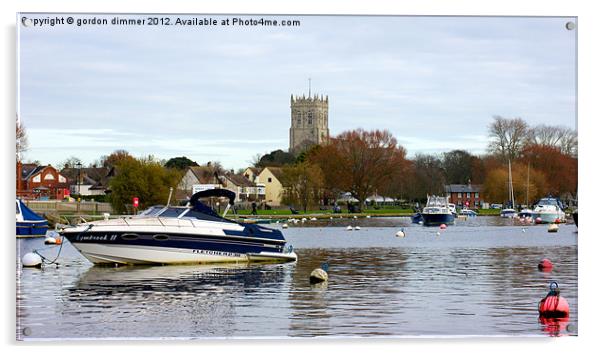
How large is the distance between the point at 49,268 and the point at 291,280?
8.54 m

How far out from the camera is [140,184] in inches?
2090

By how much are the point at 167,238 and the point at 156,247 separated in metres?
0.46

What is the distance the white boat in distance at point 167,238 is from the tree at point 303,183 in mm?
49960

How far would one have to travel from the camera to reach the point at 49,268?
97.9 feet

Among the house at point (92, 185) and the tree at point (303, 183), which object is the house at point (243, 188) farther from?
the house at point (92, 185)

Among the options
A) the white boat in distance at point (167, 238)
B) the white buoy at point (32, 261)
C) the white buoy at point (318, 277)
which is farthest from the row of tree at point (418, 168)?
the white buoy at point (32, 261)

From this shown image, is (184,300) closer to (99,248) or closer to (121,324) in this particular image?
(121,324)

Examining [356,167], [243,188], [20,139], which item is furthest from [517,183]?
[243,188]

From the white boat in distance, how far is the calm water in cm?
55

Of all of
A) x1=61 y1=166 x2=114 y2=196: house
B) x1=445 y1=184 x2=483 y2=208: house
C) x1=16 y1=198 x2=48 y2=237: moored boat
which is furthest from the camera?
x1=445 y1=184 x2=483 y2=208: house

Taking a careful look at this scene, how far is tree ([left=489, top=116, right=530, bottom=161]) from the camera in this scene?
850 inches

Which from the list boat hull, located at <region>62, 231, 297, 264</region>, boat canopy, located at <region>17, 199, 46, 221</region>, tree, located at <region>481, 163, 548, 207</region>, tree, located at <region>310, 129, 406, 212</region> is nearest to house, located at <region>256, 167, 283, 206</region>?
tree, located at <region>310, 129, 406, 212</region>

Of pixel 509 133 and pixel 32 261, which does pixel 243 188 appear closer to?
pixel 32 261

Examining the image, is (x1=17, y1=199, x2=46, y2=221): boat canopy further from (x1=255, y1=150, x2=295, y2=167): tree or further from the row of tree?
(x1=255, y1=150, x2=295, y2=167): tree
